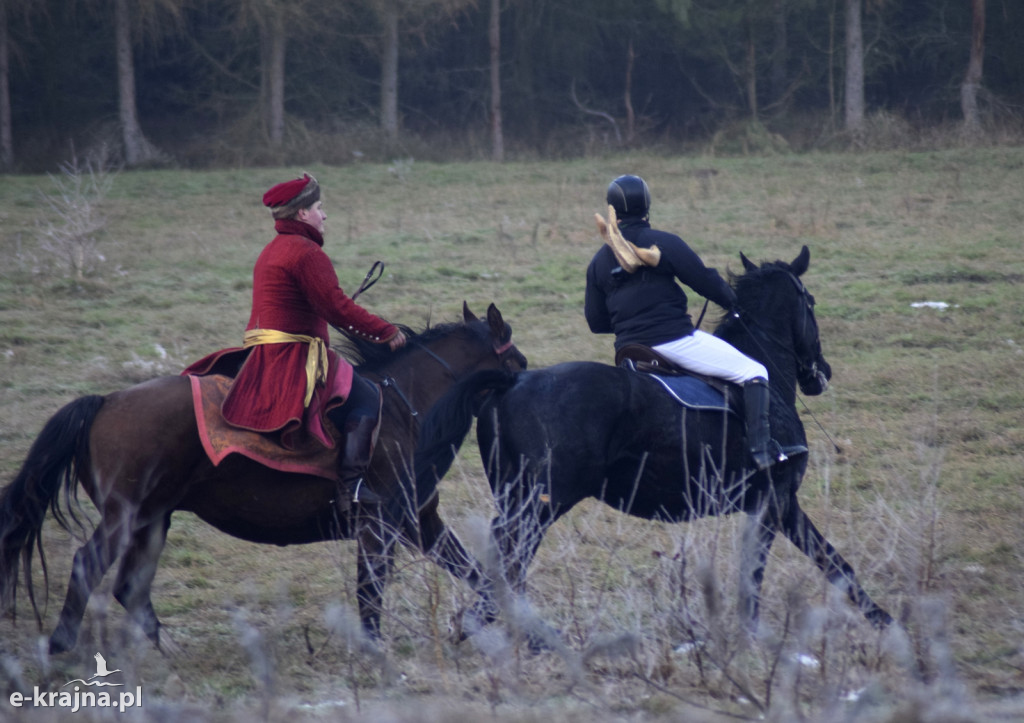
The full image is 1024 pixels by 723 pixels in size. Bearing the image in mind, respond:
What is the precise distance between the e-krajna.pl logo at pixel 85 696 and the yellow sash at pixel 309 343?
144cm

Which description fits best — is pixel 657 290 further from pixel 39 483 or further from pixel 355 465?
pixel 39 483

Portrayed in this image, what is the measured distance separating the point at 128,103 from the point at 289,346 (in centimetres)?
2639

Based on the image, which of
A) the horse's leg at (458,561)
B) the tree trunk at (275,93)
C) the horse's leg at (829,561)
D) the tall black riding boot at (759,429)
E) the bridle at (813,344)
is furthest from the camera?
the tree trunk at (275,93)

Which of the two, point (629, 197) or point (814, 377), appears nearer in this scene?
point (629, 197)

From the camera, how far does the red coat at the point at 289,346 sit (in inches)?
183

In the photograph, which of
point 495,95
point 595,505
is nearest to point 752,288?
point 595,505

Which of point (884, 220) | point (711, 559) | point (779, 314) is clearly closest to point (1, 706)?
point (711, 559)

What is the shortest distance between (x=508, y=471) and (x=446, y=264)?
8987mm

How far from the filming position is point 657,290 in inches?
202

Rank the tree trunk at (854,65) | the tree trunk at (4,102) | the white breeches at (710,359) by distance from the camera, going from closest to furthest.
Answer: the white breeches at (710,359) → the tree trunk at (4,102) → the tree trunk at (854,65)

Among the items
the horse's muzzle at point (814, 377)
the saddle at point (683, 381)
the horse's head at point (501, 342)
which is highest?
the horse's head at point (501, 342)

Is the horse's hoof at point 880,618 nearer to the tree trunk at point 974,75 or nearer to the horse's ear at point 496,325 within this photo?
the horse's ear at point 496,325

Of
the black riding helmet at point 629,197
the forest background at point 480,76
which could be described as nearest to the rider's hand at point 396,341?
the black riding helmet at point 629,197

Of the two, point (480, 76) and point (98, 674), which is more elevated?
point (480, 76)
